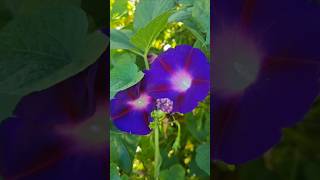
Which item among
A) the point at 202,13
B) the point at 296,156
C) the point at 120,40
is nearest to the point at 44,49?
the point at 120,40

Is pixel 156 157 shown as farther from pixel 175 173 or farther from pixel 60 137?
pixel 60 137

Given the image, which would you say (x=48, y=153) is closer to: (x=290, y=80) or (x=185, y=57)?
(x=185, y=57)

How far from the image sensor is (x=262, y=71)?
72cm

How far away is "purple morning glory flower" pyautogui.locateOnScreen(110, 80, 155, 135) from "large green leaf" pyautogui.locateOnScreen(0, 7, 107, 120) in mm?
96

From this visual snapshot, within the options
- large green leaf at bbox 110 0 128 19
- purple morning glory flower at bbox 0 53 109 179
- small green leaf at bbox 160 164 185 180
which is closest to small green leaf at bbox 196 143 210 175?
small green leaf at bbox 160 164 185 180

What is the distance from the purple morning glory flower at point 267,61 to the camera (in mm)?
706

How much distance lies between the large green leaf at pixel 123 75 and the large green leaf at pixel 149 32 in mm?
35

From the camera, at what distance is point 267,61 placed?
0.72 metres

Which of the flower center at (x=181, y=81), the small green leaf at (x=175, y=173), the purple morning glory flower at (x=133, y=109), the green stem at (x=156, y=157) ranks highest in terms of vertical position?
the flower center at (x=181, y=81)

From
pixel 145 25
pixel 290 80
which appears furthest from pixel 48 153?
pixel 290 80

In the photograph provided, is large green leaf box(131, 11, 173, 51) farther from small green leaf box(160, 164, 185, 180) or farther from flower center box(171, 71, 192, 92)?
small green leaf box(160, 164, 185, 180)

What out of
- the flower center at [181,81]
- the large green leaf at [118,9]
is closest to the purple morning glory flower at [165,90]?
the flower center at [181,81]

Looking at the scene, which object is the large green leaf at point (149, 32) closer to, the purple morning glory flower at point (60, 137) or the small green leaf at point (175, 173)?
the purple morning glory flower at point (60, 137)

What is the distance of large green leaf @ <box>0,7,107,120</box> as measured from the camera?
0.71 meters
